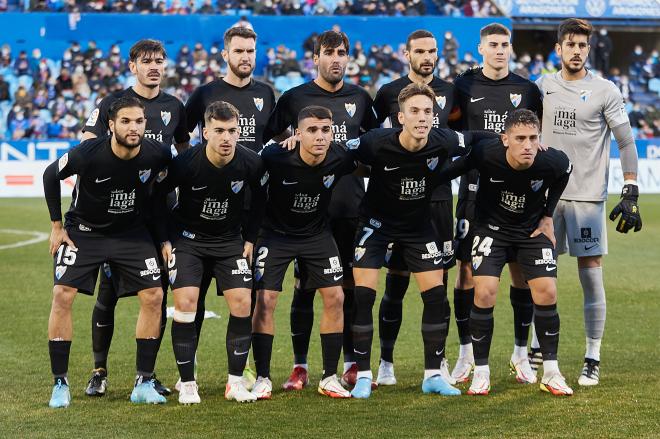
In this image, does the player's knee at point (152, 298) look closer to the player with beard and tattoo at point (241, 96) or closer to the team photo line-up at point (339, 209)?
the team photo line-up at point (339, 209)

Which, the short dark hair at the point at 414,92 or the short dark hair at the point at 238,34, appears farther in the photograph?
the short dark hair at the point at 238,34

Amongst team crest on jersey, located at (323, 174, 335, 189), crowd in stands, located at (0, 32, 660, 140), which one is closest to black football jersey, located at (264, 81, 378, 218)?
team crest on jersey, located at (323, 174, 335, 189)

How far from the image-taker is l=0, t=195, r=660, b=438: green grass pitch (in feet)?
21.9

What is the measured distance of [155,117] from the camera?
320 inches

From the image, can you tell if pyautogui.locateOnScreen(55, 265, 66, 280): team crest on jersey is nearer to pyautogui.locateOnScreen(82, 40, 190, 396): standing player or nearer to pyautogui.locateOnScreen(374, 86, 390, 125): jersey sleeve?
pyautogui.locateOnScreen(82, 40, 190, 396): standing player

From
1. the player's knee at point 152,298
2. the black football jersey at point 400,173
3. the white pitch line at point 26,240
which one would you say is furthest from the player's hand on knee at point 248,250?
the white pitch line at point 26,240

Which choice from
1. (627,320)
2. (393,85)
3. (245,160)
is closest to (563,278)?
(627,320)

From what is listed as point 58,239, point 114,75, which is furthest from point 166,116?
point 114,75

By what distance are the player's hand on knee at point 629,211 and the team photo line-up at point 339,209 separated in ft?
0.04

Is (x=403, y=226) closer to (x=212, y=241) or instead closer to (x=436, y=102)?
(x=436, y=102)

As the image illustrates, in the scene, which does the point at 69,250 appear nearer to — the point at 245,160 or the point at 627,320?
the point at 245,160

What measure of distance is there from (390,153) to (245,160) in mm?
1022

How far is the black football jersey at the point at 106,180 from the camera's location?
290 inches

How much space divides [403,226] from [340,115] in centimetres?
104
